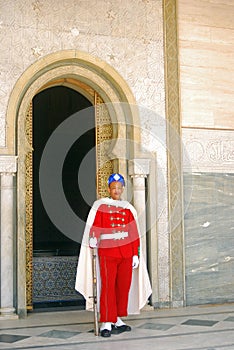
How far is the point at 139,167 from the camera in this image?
Result: 6840 millimetres

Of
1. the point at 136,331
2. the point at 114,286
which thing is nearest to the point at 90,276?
the point at 114,286

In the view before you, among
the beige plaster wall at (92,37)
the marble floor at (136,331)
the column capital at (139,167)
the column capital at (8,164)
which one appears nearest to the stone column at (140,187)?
the column capital at (139,167)

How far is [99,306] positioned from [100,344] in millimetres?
581

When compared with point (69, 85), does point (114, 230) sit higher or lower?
lower

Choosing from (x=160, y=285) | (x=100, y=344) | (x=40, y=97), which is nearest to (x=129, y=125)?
(x=160, y=285)

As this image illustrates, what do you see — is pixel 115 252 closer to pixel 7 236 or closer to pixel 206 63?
pixel 7 236

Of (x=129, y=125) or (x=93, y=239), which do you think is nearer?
(x=93, y=239)

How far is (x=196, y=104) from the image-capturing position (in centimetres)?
720

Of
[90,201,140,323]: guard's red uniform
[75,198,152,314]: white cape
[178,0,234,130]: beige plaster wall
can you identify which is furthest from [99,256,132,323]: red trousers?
[178,0,234,130]: beige plaster wall

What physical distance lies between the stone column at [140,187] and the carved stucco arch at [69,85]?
117 millimetres

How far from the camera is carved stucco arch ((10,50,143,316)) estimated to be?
20.9 feet

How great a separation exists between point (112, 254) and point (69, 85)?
9.08 feet

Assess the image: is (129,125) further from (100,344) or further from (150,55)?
(100,344)

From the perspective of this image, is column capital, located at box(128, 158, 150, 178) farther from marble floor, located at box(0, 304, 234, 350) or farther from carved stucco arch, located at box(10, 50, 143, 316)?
marble floor, located at box(0, 304, 234, 350)
